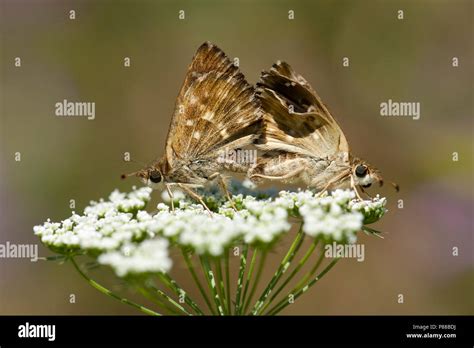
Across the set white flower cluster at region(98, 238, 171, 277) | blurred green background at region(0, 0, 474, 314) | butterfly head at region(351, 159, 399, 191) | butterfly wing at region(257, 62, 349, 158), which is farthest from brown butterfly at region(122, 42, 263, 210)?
blurred green background at region(0, 0, 474, 314)

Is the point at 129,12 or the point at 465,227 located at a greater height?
the point at 129,12

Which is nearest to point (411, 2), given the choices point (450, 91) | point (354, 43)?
point (354, 43)

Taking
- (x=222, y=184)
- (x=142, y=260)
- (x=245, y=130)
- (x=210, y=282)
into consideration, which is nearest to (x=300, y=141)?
(x=245, y=130)

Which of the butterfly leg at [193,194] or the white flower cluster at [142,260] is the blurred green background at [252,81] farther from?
the white flower cluster at [142,260]

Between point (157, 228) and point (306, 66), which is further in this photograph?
point (306, 66)

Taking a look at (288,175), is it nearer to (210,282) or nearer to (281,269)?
(281,269)

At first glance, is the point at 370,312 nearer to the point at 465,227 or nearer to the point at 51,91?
the point at 465,227
